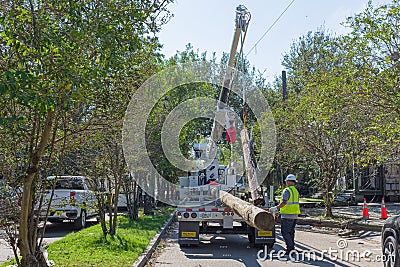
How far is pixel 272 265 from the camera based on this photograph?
10.7 m

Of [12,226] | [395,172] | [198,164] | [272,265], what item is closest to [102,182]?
[198,164]

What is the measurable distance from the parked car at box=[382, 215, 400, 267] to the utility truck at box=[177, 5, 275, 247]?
11.3 feet

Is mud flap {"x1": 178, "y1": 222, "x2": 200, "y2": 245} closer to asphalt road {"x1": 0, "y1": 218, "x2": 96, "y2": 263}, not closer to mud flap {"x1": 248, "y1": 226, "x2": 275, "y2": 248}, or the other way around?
mud flap {"x1": 248, "y1": 226, "x2": 275, "y2": 248}

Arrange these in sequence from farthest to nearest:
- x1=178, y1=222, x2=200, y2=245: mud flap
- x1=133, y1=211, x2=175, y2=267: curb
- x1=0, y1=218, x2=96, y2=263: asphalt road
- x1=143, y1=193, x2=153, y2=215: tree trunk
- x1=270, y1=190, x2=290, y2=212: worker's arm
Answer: x1=143, y1=193, x2=153, y2=215: tree trunk → x1=0, y1=218, x2=96, y2=263: asphalt road → x1=178, y1=222, x2=200, y2=245: mud flap → x1=270, y1=190, x2=290, y2=212: worker's arm → x1=133, y1=211, x2=175, y2=267: curb

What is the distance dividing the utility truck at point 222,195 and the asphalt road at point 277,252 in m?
0.49

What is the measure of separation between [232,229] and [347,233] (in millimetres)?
4278

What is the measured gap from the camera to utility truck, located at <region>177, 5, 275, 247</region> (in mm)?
13047

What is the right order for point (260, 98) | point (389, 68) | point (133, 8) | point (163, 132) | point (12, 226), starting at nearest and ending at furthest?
point (133, 8)
point (12, 226)
point (389, 68)
point (163, 132)
point (260, 98)

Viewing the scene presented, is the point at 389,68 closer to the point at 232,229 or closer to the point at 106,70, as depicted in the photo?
the point at 232,229

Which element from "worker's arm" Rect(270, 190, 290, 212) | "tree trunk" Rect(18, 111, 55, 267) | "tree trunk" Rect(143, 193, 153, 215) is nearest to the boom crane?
"worker's arm" Rect(270, 190, 290, 212)

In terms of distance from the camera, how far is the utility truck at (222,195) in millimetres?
13047

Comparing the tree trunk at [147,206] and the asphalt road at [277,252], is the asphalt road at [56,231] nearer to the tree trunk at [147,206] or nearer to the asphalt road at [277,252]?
the asphalt road at [277,252]

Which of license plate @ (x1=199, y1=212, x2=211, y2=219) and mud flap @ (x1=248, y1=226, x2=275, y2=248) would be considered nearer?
mud flap @ (x1=248, y1=226, x2=275, y2=248)

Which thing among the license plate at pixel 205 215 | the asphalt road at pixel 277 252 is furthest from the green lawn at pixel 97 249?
the license plate at pixel 205 215
